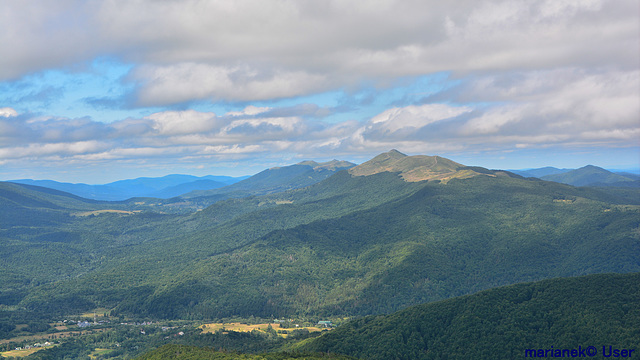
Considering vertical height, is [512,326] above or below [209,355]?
above

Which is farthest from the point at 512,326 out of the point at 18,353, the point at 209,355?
the point at 18,353

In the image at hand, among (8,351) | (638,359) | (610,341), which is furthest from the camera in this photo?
(8,351)

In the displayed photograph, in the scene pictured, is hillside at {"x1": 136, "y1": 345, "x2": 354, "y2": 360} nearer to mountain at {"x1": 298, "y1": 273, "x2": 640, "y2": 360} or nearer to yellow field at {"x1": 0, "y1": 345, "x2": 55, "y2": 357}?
mountain at {"x1": 298, "y1": 273, "x2": 640, "y2": 360}

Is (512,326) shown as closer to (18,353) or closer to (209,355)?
(209,355)

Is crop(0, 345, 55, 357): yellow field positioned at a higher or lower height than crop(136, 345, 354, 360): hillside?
lower

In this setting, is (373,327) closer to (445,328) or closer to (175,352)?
(445,328)

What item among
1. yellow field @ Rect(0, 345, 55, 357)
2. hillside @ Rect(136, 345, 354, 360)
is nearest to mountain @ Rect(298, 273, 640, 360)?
hillside @ Rect(136, 345, 354, 360)

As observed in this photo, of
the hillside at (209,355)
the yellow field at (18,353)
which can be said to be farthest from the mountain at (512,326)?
the yellow field at (18,353)

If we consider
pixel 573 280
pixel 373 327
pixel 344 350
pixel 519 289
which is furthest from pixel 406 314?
pixel 573 280

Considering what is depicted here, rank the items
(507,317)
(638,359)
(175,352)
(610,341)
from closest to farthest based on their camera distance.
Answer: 1. (638,359)
2. (610,341)
3. (175,352)
4. (507,317)
